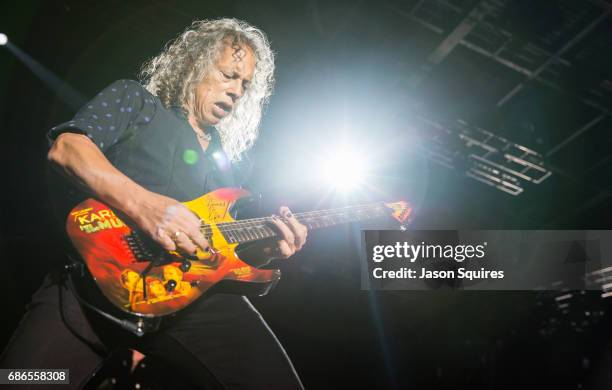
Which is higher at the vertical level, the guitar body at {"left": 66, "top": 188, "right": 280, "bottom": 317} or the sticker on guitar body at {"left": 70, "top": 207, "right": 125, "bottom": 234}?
the sticker on guitar body at {"left": 70, "top": 207, "right": 125, "bottom": 234}

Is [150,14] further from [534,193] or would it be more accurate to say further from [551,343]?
[551,343]

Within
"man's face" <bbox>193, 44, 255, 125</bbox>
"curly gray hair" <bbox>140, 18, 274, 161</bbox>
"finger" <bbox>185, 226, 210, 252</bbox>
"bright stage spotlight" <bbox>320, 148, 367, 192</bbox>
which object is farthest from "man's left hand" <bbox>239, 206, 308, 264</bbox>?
"bright stage spotlight" <bbox>320, 148, 367, 192</bbox>

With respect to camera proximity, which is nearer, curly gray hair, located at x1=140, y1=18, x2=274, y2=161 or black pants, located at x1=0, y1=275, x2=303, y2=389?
black pants, located at x1=0, y1=275, x2=303, y2=389

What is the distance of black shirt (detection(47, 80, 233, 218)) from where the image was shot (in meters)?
1.67

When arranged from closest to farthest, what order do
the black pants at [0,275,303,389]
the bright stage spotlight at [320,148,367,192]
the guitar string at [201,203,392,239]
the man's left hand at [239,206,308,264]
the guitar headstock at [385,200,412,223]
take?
the black pants at [0,275,303,389] < the guitar string at [201,203,392,239] < the man's left hand at [239,206,308,264] < the guitar headstock at [385,200,412,223] < the bright stage spotlight at [320,148,367,192]

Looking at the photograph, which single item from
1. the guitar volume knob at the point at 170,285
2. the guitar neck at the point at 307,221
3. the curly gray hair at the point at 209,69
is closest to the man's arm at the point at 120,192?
the guitar volume knob at the point at 170,285

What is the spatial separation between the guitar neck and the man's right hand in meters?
0.19

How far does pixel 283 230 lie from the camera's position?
7.20 feet

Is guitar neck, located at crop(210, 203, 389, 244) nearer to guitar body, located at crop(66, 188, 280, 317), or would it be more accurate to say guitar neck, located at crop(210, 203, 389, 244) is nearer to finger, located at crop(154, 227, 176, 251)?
guitar body, located at crop(66, 188, 280, 317)

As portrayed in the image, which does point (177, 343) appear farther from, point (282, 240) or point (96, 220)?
point (282, 240)

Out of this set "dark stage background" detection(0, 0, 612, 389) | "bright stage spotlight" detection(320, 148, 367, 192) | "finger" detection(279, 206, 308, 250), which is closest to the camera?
"finger" detection(279, 206, 308, 250)

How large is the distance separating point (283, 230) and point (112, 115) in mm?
894

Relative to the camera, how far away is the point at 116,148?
179 centimetres

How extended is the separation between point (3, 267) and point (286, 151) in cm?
230
